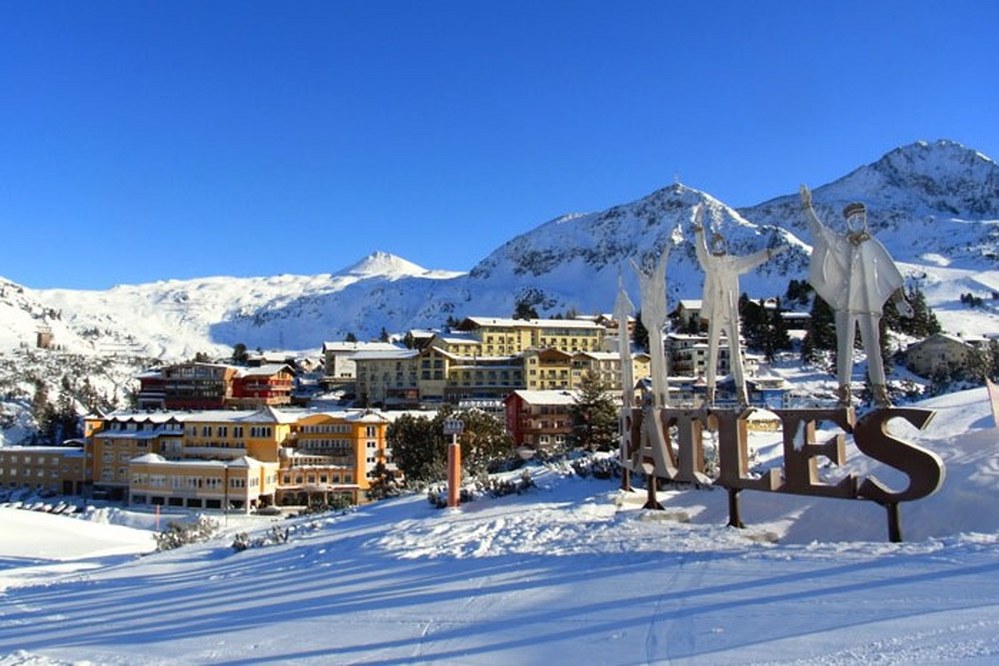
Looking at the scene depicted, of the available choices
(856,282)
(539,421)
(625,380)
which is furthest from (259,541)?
(539,421)

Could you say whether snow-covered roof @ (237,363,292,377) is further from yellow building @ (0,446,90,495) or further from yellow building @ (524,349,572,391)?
yellow building @ (524,349,572,391)

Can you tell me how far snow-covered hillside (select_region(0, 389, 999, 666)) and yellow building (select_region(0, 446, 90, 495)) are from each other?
4992 cm

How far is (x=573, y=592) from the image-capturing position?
33.2ft

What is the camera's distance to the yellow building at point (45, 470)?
63188 millimetres

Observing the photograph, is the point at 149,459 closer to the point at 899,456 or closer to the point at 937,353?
the point at 899,456

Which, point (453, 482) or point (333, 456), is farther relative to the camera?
point (333, 456)

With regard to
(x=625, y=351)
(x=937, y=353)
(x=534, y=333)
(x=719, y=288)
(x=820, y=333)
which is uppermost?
(x=534, y=333)

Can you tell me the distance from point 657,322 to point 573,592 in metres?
10.8

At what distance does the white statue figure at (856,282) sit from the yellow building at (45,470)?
62564 millimetres

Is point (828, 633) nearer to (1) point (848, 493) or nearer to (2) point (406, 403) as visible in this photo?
(1) point (848, 493)

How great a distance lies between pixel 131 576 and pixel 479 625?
9607 millimetres

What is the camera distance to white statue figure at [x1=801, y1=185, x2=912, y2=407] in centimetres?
1350

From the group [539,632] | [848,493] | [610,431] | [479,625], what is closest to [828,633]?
[539,632]

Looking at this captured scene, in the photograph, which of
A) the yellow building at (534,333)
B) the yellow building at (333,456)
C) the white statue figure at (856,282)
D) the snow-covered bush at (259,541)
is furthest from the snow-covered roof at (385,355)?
the white statue figure at (856,282)
